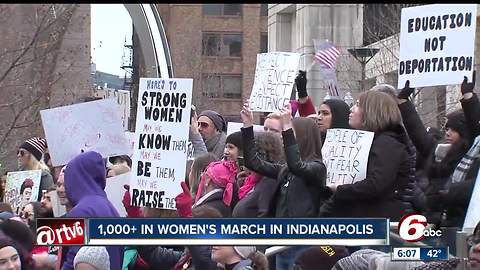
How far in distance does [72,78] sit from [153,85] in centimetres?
1845

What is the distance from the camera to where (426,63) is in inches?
307

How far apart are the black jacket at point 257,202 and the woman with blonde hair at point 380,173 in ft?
2.04

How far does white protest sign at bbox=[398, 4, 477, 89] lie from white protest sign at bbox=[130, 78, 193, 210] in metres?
1.65

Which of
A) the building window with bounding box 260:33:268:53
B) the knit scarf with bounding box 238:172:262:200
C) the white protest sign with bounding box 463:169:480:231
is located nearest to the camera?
the white protest sign with bounding box 463:169:480:231

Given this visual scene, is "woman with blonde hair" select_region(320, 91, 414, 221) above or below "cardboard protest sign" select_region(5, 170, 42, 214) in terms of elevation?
above

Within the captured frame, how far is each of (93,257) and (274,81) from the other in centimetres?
407

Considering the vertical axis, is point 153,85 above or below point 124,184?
above

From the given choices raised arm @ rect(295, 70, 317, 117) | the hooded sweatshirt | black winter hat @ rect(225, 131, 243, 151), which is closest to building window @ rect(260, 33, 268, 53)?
raised arm @ rect(295, 70, 317, 117)

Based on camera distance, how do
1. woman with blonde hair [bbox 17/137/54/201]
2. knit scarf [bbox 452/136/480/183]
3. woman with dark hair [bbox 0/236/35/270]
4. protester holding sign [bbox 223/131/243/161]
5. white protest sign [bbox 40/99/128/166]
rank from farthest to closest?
1. woman with blonde hair [bbox 17/137/54/201]
2. white protest sign [bbox 40/99/128/166]
3. protester holding sign [bbox 223/131/243/161]
4. knit scarf [bbox 452/136/480/183]
5. woman with dark hair [bbox 0/236/35/270]

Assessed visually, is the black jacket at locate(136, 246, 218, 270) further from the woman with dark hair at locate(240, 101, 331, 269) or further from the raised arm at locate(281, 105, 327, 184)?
the raised arm at locate(281, 105, 327, 184)

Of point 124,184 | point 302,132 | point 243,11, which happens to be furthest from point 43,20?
point 243,11

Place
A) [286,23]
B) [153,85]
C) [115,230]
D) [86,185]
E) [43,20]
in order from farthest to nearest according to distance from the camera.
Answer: [286,23] → [43,20] → [153,85] → [86,185] → [115,230]

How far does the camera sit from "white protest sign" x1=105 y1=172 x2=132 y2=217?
8.85 m

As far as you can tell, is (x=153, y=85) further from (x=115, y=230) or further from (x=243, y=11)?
(x=243, y=11)
